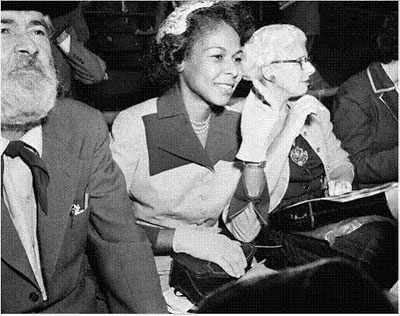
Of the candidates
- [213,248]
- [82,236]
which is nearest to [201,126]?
[213,248]

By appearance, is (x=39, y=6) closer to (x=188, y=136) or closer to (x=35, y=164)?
(x=35, y=164)

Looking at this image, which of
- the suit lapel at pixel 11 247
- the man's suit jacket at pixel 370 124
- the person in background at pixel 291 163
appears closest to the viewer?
the suit lapel at pixel 11 247

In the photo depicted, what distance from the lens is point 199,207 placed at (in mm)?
2230

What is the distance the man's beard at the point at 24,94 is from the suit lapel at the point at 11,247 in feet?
0.96

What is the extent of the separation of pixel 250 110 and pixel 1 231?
1137 mm

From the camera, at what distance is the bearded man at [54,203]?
1.59m

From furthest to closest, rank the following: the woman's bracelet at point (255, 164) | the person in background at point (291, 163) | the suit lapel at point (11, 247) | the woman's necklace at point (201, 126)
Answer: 1. the woman's necklace at point (201, 126)
2. the woman's bracelet at point (255, 164)
3. the person in background at point (291, 163)
4. the suit lapel at point (11, 247)

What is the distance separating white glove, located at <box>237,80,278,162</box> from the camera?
209 cm

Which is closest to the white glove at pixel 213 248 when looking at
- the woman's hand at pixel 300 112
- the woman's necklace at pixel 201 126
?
the woman's necklace at pixel 201 126

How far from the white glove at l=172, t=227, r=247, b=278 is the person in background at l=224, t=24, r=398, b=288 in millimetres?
152

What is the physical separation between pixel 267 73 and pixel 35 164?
1112mm

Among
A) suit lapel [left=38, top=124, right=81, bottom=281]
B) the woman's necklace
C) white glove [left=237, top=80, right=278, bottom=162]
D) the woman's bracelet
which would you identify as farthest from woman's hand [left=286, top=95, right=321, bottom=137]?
suit lapel [left=38, top=124, right=81, bottom=281]

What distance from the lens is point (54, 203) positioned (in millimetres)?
1653

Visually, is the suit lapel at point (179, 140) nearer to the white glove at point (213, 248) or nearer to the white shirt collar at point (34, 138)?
the white glove at point (213, 248)
